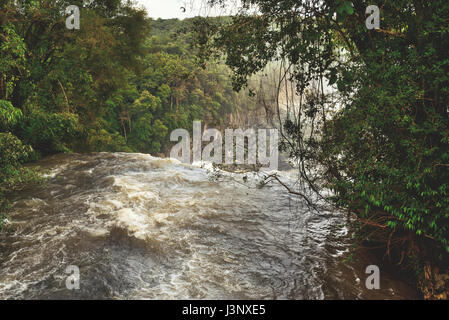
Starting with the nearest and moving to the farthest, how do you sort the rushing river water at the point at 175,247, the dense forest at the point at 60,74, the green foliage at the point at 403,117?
the green foliage at the point at 403,117 → the rushing river water at the point at 175,247 → the dense forest at the point at 60,74

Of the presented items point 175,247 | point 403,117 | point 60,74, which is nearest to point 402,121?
point 403,117

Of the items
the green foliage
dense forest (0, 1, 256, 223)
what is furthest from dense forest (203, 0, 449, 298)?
dense forest (0, 1, 256, 223)

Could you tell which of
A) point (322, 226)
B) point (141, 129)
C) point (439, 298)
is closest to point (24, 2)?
point (322, 226)

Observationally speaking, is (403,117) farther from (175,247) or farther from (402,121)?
(175,247)

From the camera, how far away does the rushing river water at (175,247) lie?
404cm

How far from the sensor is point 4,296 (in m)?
3.72

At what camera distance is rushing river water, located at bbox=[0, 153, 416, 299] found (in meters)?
4.04

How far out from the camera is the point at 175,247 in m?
5.32

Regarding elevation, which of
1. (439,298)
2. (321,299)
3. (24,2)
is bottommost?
(321,299)

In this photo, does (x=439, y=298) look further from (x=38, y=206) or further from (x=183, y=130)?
(x=183, y=130)

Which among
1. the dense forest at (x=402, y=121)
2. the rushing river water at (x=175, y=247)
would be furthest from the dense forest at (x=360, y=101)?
the rushing river water at (x=175, y=247)

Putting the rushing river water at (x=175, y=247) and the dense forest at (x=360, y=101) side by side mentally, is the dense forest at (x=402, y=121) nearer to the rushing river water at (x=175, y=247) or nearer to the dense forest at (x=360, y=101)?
the dense forest at (x=360, y=101)

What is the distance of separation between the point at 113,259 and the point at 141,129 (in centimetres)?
2437

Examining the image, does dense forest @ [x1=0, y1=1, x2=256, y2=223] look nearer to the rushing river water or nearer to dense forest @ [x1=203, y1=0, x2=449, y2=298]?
the rushing river water
